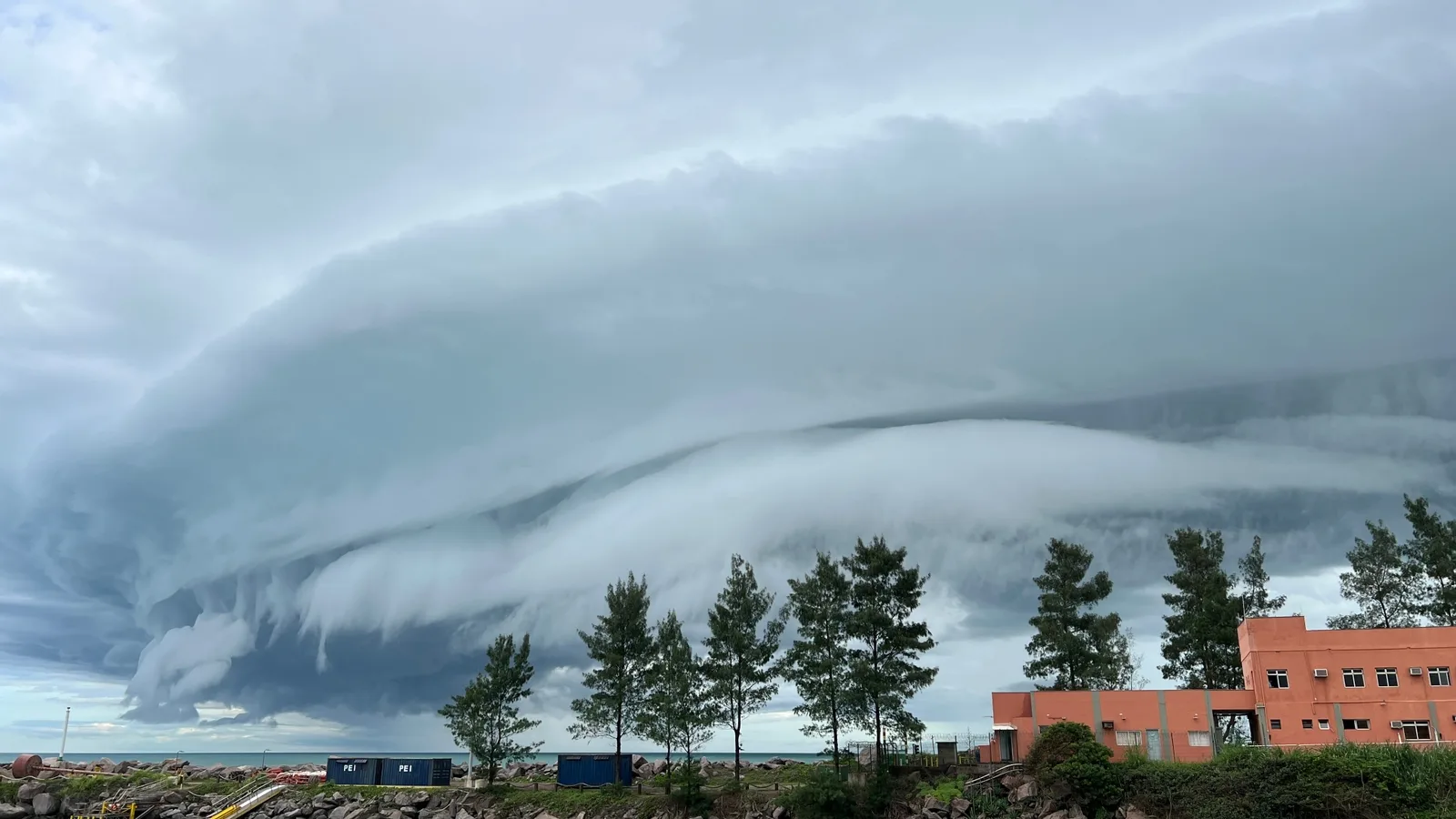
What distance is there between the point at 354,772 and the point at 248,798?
7643 mm

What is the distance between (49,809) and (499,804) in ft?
129

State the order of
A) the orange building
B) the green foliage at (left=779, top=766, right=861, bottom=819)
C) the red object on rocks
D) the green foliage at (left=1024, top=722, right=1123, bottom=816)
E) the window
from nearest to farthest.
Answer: the green foliage at (left=1024, top=722, right=1123, bottom=816)
the green foliage at (left=779, top=766, right=861, bottom=819)
the window
the orange building
the red object on rocks

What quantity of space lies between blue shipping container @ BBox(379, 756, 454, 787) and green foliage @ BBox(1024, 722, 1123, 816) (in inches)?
1800

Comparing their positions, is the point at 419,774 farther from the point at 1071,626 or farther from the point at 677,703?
the point at 1071,626

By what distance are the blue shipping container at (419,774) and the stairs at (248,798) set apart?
7.70 meters

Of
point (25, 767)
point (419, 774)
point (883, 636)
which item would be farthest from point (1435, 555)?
point (25, 767)

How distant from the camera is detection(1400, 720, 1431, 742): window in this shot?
6131 centimetres

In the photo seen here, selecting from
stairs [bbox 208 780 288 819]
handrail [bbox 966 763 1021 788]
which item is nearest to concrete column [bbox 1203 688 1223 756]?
handrail [bbox 966 763 1021 788]

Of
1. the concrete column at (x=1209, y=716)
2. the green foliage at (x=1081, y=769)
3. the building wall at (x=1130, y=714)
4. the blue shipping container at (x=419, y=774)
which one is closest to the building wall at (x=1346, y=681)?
the building wall at (x=1130, y=714)

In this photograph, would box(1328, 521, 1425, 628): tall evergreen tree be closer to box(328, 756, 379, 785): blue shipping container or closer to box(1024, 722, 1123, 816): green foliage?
box(1024, 722, 1123, 816): green foliage

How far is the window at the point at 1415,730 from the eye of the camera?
6131cm

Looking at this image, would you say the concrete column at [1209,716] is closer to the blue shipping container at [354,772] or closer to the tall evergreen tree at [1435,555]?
the tall evergreen tree at [1435,555]

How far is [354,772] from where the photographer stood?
3046 inches

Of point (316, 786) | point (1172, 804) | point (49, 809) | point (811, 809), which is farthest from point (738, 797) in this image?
point (49, 809)
